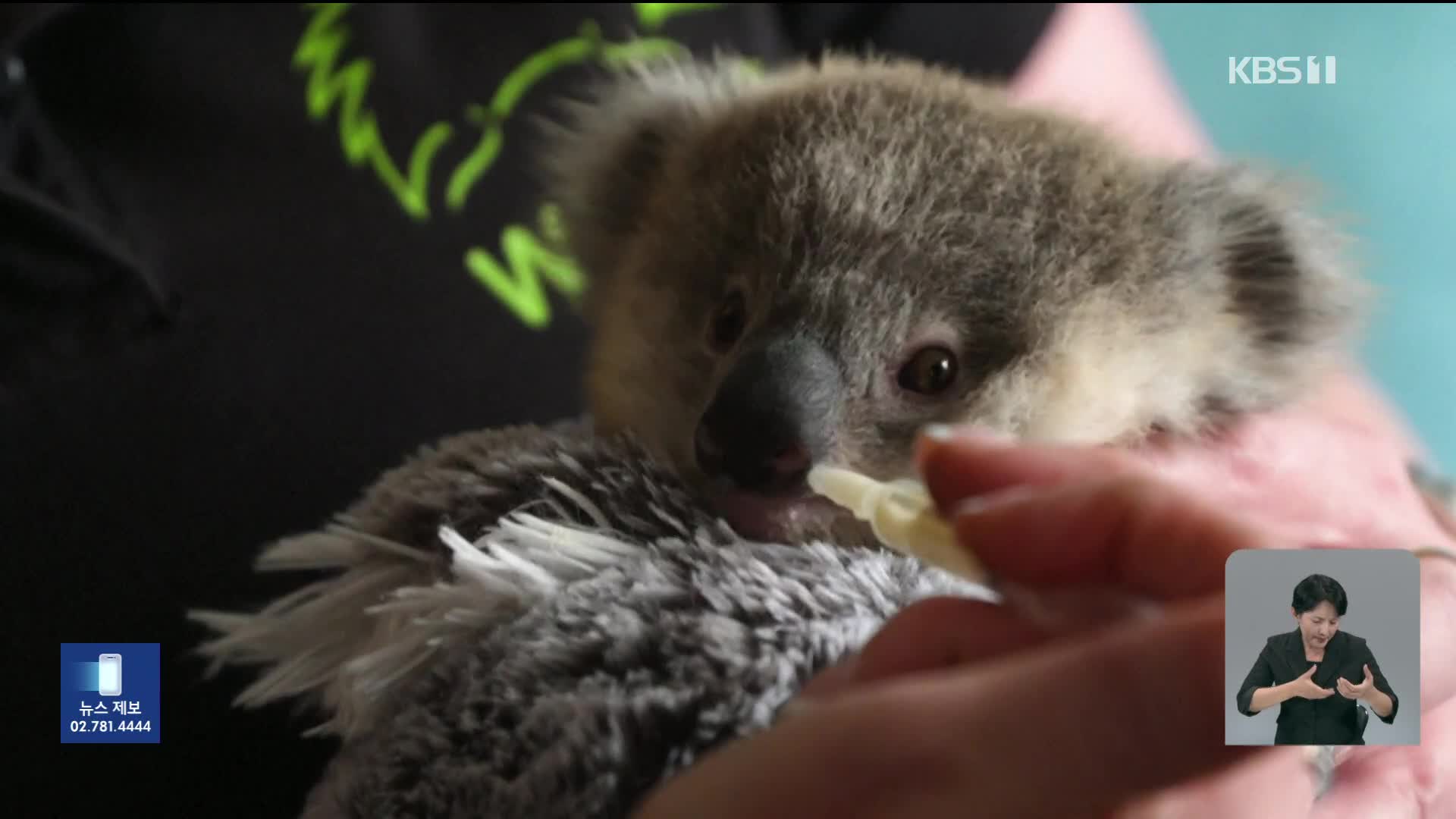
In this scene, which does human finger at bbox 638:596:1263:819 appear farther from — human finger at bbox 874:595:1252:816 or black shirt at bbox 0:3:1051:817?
black shirt at bbox 0:3:1051:817

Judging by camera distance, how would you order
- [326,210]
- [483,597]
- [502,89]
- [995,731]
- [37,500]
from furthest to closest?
[502,89], [326,210], [37,500], [483,597], [995,731]

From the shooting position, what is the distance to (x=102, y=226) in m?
1.03

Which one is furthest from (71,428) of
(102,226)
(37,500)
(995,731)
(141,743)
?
(995,731)

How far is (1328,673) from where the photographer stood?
425mm

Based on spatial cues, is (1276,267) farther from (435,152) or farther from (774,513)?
(435,152)

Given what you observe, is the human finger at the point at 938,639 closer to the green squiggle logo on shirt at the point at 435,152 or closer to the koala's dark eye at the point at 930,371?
the koala's dark eye at the point at 930,371

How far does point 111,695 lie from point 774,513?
1.57 ft

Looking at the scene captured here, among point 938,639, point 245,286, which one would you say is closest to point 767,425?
point 938,639

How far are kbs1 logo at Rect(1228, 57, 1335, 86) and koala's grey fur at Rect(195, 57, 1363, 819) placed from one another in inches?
3.0

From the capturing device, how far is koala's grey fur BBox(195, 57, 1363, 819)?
49cm

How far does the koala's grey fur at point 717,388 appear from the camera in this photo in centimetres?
49

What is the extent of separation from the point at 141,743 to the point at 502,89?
0.80m

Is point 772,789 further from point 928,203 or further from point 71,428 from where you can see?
point 71,428

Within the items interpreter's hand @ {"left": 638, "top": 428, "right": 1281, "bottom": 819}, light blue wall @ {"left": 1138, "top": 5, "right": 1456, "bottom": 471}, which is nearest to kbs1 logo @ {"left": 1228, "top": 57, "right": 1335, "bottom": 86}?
light blue wall @ {"left": 1138, "top": 5, "right": 1456, "bottom": 471}
